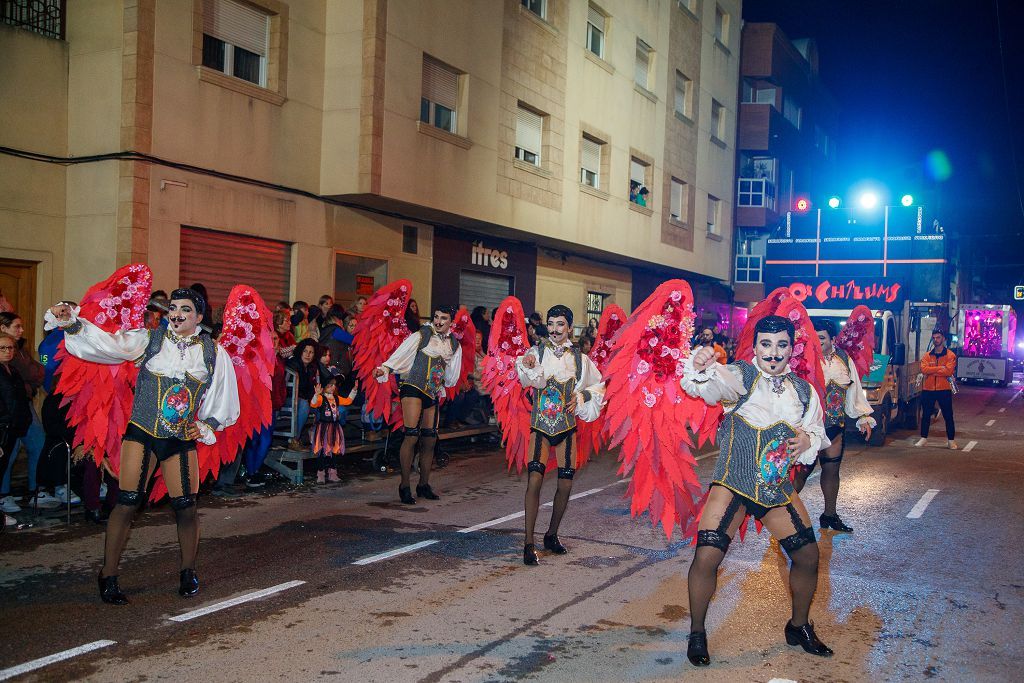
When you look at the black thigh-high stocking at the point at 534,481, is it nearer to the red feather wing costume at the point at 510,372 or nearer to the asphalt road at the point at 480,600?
the asphalt road at the point at 480,600

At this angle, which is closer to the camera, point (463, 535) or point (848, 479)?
point (463, 535)

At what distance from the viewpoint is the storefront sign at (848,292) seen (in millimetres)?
19625

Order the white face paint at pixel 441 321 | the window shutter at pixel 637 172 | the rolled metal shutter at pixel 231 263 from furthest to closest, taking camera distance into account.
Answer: the window shutter at pixel 637 172 → the rolled metal shutter at pixel 231 263 → the white face paint at pixel 441 321

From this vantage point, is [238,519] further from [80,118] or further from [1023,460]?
[1023,460]

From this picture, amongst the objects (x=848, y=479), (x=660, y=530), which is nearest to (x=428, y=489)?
(x=660, y=530)

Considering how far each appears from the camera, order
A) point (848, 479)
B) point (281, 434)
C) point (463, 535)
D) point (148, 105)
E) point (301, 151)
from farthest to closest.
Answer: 1. point (301, 151)
2. point (148, 105)
3. point (848, 479)
4. point (281, 434)
5. point (463, 535)

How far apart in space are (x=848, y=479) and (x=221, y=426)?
8.91 metres

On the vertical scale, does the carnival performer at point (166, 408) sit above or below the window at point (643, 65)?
below

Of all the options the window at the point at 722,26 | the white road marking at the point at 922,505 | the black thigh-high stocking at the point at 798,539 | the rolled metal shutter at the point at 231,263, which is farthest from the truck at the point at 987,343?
the black thigh-high stocking at the point at 798,539

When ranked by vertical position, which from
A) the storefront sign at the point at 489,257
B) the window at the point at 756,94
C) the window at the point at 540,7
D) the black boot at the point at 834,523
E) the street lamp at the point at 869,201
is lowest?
the black boot at the point at 834,523

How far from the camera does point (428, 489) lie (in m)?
10.2

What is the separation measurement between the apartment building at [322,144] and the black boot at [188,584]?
27.5 feet

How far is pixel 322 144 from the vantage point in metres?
17.1

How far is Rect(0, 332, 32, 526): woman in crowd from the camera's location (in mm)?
7814
